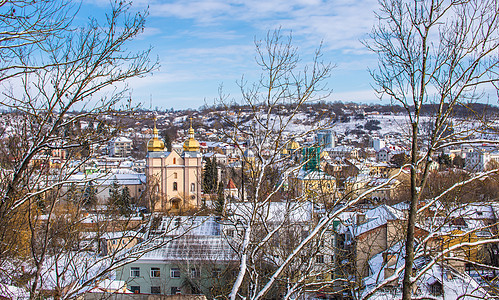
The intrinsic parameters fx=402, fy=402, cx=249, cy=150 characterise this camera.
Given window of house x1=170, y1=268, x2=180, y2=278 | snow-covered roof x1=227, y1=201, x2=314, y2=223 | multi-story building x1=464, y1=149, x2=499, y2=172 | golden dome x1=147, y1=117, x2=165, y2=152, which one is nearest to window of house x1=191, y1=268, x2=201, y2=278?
window of house x1=170, y1=268, x2=180, y2=278

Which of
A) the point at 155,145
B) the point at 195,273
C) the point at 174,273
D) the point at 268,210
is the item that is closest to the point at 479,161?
the point at 268,210

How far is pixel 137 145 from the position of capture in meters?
87.6

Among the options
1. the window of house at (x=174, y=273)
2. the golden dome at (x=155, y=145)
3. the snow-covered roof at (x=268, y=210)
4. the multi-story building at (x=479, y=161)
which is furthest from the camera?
the golden dome at (x=155, y=145)

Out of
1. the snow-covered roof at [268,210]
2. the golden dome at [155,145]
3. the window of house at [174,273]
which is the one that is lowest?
the window of house at [174,273]

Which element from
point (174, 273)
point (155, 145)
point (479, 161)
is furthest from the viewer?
point (155, 145)

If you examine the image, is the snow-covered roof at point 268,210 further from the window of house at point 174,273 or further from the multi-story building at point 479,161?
the window of house at point 174,273

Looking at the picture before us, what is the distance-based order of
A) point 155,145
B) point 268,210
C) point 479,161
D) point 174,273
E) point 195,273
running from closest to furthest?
point 268,210, point 479,161, point 195,273, point 174,273, point 155,145

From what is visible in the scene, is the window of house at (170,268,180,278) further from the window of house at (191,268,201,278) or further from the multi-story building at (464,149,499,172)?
the multi-story building at (464,149,499,172)

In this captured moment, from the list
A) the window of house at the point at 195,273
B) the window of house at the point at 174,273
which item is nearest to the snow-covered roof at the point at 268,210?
the window of house at the point at 195,273

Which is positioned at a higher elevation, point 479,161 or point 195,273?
point 479,161

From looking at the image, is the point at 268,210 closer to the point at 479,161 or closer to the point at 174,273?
the point at 479,161

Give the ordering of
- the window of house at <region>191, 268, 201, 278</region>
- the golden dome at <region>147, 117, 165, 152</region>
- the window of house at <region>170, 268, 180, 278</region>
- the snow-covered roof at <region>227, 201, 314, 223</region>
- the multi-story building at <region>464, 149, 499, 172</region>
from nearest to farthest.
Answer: the snow-covered roof at <region>227, 201, 314, 223</region>
the multi-story building at <region>464, 149, 499, 172</region>
the window of house at <region>191, 268, 201, 278</region>
the window of house at <region>170, 268, 180, 278</region>
the golden dome at <region>147, 117, 165, 152</region>

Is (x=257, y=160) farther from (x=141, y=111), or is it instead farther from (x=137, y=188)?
(x=137, y=188)

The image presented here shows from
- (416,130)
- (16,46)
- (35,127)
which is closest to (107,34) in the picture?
(16,46)
